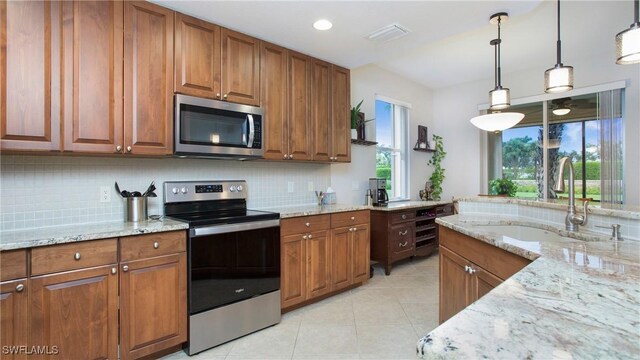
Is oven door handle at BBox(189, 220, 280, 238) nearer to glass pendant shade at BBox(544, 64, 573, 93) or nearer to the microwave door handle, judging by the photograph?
the microwave door handle

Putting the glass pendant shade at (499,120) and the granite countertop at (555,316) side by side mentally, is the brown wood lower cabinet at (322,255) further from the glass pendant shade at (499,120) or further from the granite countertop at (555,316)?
the granite countertop at (555,316)

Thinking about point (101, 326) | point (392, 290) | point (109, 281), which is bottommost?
point (392, 290)

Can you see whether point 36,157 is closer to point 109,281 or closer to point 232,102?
point 109,281

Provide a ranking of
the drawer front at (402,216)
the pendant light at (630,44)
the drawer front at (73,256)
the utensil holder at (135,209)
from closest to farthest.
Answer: the pendant light at (630,44) < the drawer front at (73,256) < the utensil holder at (135,209) < the drawer front at (402,216)

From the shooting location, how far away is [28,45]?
1810 millimetres

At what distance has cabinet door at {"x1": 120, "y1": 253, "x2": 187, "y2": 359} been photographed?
6.34 ft

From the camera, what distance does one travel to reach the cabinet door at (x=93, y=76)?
1947mm

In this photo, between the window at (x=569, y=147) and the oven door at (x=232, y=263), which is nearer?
the oven door at (x=232, y=263)

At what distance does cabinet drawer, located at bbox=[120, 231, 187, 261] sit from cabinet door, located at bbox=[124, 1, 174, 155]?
2.02 ft

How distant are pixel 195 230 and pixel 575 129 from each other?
5.20 m

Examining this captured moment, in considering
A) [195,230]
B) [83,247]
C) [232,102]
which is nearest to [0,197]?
[83,247]

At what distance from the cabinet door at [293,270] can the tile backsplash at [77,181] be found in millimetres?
846

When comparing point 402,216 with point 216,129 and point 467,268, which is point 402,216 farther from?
point 216,129

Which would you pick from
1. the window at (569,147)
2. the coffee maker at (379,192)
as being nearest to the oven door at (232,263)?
the coffee maker at (379,192)
